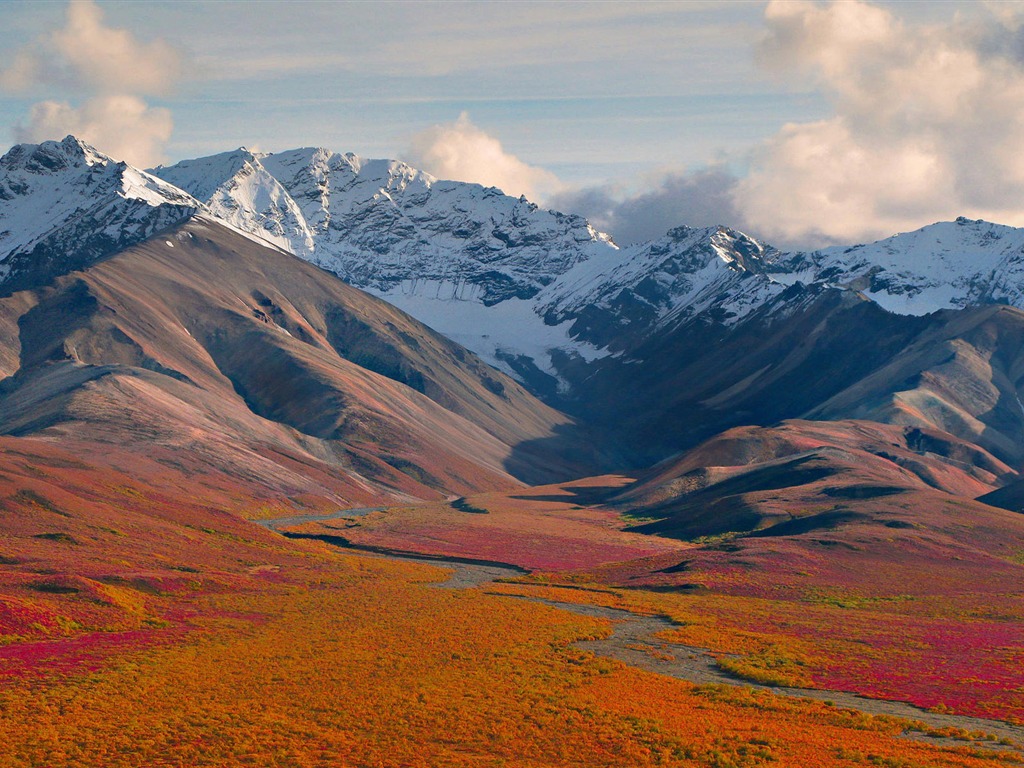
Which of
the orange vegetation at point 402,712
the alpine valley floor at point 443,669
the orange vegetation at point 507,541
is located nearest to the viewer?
the orange vegetation at point 402,712

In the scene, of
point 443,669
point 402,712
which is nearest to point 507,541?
point 443,669

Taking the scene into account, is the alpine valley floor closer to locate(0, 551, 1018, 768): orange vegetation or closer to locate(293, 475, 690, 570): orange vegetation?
locate(0, 551, 1018, 768): orange vegetation

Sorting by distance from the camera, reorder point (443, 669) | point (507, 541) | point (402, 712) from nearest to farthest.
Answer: point (402, 712)
point (443, 669)
point (507, 541)

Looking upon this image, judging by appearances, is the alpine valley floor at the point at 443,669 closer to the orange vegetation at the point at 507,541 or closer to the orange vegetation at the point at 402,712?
the orange vegetation at the point at 402,712

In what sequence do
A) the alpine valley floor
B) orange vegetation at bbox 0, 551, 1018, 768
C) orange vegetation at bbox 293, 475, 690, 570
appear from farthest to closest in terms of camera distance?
orange vegetation at bbox 293, 475, 690, 570 → the alpine valley floor → orange vegetation at bbox 0, 551, 1018, 768

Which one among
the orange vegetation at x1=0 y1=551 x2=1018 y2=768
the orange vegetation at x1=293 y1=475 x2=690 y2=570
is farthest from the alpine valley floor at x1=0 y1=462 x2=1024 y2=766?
the orange vegetation at x1=293 y1=475 x2=690 y2=570

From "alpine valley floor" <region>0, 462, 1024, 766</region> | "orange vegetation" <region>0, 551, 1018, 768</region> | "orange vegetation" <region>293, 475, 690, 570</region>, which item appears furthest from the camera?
"orange vegetation" <region>293, 475, 690, 570</region>

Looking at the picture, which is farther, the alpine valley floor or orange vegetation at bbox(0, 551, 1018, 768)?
the alpine valley floor

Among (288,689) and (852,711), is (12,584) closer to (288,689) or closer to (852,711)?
(288,689)

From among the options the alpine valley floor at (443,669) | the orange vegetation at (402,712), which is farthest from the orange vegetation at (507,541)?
the orange vegetation at (402,712)

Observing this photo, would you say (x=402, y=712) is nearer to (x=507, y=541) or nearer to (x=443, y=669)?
(x=443, y=669)

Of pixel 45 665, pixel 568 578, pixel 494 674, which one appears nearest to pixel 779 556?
pixel 568 578
